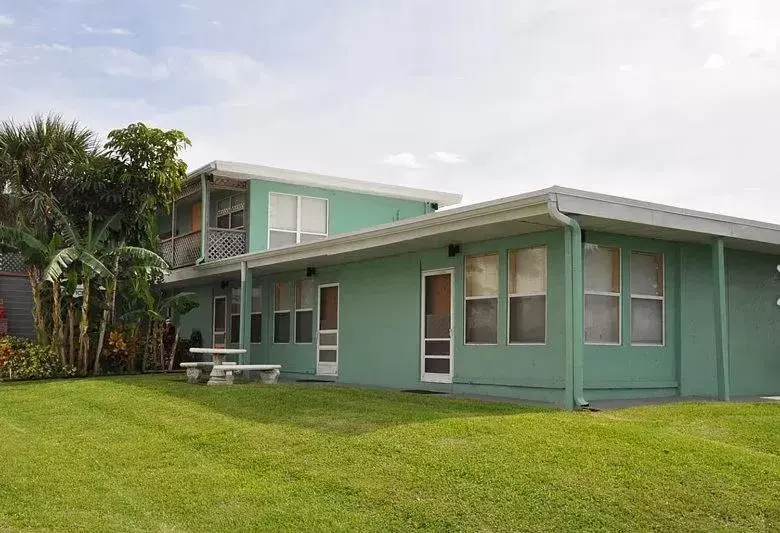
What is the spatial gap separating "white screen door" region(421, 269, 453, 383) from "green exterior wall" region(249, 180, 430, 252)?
679 cm

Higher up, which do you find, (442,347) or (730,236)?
(730,236)

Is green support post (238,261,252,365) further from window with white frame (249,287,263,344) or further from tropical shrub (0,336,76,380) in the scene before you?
tropical shrub (0,336,76,380)

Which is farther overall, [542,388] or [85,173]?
[85,173]

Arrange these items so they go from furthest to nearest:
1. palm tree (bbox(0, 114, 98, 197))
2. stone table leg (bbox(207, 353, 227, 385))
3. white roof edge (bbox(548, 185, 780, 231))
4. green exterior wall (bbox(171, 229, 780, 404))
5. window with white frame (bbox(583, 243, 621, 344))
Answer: palm tree (bbox(0, 114, 98, 197)) → stone table leg (bbox(207, 353, 227, 385)) → window with white frame (bbox(583, 243, 621, 344)) → green exterior wall (bbox(171, 229, 780, 404)) → white roof edge (bbox(548, 185, 780, 231))

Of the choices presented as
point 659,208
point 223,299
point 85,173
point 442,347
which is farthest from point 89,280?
point 659,208

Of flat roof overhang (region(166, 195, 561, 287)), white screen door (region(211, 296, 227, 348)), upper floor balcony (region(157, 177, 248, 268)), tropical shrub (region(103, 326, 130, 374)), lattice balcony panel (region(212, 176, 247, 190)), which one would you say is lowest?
tropical shrub (region(103, 326, 130, 374))

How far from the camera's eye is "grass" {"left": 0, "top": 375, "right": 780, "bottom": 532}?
6562 millimetres

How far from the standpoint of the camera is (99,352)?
59.0 feet

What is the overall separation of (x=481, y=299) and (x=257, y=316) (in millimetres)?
8634

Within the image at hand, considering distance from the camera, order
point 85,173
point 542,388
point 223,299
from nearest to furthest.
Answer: point 542,388, point 85,173, point 223,299

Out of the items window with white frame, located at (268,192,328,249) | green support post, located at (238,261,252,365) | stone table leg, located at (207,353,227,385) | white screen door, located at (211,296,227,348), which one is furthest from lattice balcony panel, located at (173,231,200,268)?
stone table leg, located at (207,353,227,385)

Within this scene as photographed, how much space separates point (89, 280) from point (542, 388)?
10.3 meters

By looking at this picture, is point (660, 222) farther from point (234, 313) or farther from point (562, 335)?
point (234, 313)

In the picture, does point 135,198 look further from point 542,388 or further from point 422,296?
point 542,388
